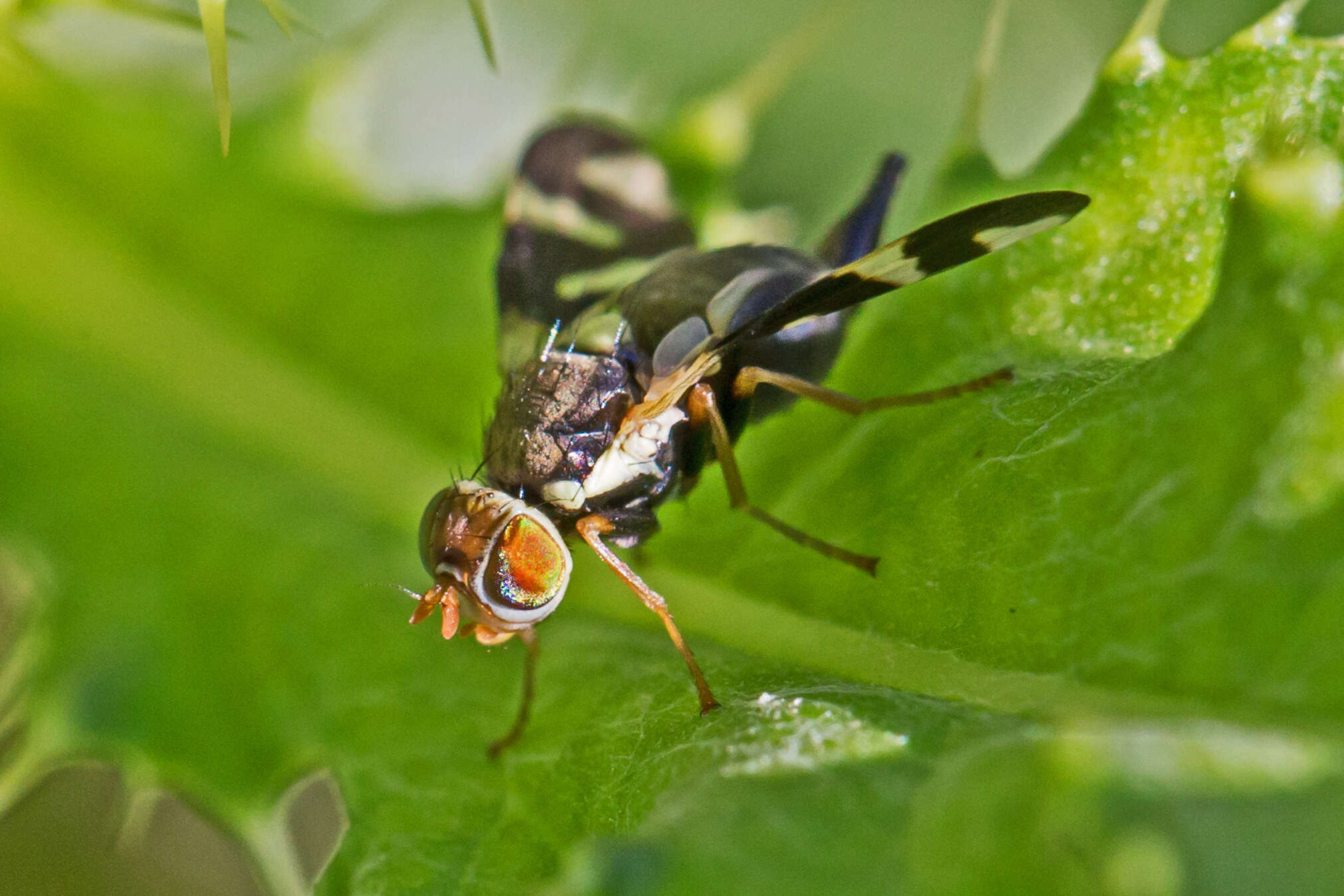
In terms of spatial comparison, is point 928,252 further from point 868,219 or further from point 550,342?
point 550,342

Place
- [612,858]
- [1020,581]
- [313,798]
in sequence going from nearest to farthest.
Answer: [612,858]
[1020,581]
[313,798]

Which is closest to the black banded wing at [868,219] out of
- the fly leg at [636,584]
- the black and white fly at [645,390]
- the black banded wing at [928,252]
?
the black and white fly at [645,390]

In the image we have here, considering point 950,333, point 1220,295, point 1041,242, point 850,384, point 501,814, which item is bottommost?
point 501,814

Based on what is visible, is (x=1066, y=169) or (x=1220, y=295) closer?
(x=1220, y=295)

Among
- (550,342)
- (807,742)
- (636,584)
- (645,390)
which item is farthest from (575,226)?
(807,742)

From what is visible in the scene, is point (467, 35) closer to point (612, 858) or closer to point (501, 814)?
point (501, 814)

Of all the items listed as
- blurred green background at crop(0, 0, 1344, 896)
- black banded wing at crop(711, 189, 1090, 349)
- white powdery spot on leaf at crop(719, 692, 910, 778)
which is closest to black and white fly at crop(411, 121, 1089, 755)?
black banded wing at crop(711, 189, 1090, 349)

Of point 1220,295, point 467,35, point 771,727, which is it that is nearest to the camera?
point 1220,295

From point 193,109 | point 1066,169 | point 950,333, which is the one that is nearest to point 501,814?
point 950,333

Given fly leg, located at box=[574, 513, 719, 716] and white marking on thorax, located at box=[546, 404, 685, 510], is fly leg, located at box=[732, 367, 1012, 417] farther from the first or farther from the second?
fly leg, located at box=[574, 513, 719, 716]
